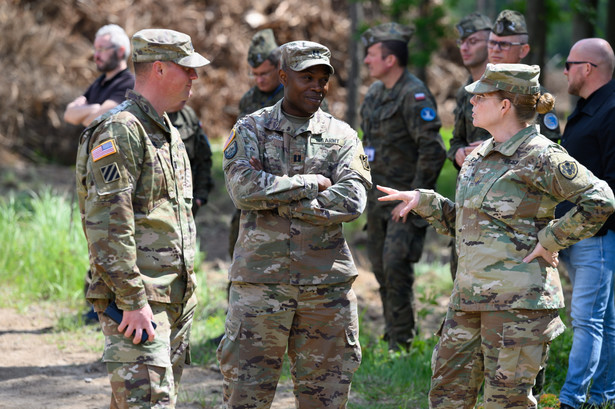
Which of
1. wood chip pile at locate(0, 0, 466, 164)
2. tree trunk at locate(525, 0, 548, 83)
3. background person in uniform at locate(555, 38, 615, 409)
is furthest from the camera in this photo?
wood chip pile at locate(0, 0, 466, 164)

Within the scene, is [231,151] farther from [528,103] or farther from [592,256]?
[592,256]

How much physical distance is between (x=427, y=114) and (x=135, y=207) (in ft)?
9.83

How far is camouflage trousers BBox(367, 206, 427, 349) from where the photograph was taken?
5.93 m

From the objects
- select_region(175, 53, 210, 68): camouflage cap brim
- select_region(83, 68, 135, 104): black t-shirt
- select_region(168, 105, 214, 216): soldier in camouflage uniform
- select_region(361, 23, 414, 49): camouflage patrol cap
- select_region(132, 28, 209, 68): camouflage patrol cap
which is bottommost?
select_region(168, 105, 214, 216): soldier in camouflage uniform

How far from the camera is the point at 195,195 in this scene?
6.19m

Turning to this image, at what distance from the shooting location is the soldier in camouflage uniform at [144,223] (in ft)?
10.9

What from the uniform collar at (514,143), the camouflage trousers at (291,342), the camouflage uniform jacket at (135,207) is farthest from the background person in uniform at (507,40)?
the camouflage uniform jacket at (135,207)

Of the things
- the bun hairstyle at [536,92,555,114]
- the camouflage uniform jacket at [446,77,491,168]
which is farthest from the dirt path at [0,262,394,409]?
the bun hairstyle at [536,92,555,114]

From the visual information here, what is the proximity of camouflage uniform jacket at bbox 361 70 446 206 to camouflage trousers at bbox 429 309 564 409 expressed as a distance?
218 cm

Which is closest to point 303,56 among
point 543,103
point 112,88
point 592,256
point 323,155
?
point 323,155

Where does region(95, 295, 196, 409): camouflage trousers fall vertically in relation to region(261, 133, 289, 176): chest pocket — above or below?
below

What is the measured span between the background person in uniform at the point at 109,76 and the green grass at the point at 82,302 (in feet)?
6.08

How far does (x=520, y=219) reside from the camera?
3631mm

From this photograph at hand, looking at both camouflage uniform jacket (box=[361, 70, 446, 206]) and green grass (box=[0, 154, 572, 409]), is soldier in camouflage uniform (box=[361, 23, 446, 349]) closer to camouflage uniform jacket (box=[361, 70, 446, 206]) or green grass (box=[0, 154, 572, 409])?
camouflage uniform jacket (box=[361, 70, 446, 206])
